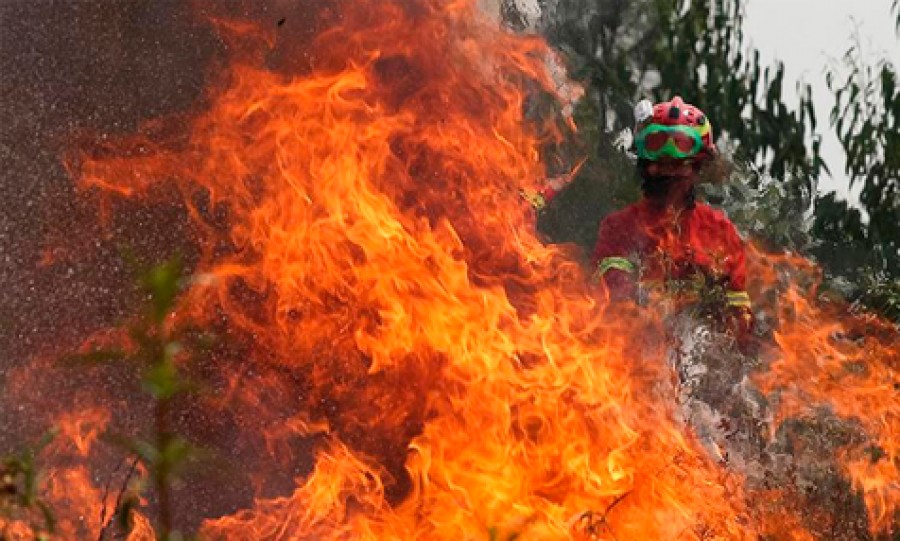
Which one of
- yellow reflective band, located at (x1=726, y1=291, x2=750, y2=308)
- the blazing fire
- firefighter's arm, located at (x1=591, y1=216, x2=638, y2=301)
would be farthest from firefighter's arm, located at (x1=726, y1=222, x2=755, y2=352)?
firefighter's arm, located at (x1=591, y1=216, x2=638, y2=301)

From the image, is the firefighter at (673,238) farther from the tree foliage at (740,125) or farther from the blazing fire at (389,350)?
the tree foliage at (740,125)

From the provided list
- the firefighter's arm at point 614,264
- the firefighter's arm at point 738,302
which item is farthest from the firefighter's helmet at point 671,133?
the firefighter's arm at point 738,302

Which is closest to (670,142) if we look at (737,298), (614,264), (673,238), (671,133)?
(671,133)

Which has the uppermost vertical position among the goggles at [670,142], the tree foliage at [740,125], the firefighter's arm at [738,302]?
the goggles at [670,142]

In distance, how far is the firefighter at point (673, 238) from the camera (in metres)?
5.78

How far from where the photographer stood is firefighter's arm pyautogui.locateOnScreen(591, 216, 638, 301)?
5754 millimetres

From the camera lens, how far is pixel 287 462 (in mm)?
5082

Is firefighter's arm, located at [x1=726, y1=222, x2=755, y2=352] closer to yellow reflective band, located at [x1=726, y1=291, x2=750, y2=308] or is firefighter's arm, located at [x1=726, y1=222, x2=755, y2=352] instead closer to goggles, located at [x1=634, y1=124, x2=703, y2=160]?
yellow reflective band, located at [x1=726, y1=291, x2=750, y2=308]

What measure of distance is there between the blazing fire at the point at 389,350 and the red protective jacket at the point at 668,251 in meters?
0.17

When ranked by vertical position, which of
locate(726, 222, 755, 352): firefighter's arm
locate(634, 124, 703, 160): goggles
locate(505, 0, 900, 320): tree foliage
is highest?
locate(634, 124, 703, 160): goggles

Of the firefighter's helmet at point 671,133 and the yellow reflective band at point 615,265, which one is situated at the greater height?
the firefighter's helmet at point 671,133

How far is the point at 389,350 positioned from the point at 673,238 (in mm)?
1517

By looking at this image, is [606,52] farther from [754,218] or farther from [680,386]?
[680,386]

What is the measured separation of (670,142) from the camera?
5.92 meters
